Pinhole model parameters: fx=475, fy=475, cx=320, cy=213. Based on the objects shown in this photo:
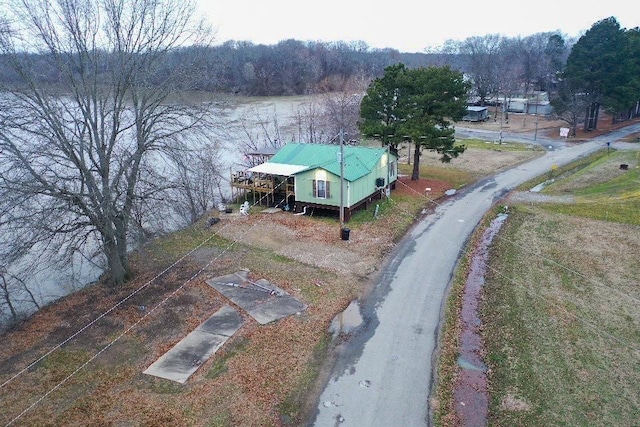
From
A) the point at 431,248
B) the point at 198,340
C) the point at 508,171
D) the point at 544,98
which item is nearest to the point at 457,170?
the point at 508,171

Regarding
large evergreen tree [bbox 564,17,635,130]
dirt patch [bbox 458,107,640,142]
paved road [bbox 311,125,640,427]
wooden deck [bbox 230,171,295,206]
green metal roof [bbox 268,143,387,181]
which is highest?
large evergreen tree [bbox 564,17,635,130]

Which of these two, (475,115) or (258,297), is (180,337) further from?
(475,115)

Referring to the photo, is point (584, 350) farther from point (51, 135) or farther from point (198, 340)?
point (51, 135)

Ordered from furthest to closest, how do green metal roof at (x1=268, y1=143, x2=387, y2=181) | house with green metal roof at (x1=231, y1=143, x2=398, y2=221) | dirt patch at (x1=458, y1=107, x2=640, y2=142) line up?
dirt patch at (x1=458, y1=107, x2=640, y2=142)
green metal roof at (x1=268, y1=143, x2=387, y2=181)
house with green metal roof at (x1=231, y1=143, x2=398, y2=221)

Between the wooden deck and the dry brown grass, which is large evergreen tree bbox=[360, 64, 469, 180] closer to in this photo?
the wooden deck

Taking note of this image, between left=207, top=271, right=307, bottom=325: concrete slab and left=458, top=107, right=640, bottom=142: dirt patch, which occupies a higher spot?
left=458, top=107, right=640, bottom=142: dirt patch

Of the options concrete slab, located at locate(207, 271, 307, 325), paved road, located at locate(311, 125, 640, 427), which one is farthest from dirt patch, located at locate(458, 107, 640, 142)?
concrete slab, located at locate(207, 271, 307, 325)

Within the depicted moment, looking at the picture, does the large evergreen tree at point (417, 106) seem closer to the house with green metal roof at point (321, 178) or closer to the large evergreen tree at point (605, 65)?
the house with green metal roof at point (321, 178)
